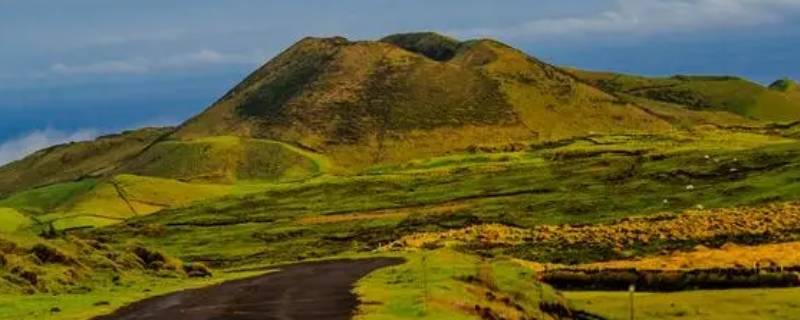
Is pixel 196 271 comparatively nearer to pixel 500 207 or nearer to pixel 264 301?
pixel 264 301

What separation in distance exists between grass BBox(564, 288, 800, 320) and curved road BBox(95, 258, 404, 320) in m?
14.6

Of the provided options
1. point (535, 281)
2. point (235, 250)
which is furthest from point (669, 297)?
point (235, 250)

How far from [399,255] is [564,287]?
1610 cm

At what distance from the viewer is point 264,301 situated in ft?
172

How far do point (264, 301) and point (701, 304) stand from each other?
25612 millimetres

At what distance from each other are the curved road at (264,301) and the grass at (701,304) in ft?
48.0

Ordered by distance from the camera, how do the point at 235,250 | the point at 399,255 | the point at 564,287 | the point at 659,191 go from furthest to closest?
the point at 659,191 → the point at 235,250 → the point at 399,255 → the point at 564,287

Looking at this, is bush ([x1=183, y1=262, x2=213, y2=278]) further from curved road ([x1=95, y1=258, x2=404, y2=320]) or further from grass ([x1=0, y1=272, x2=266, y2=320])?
curved road ([x1=95, y1=258, x2=404, y2=320])

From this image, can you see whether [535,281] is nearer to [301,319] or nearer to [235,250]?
[301,319]

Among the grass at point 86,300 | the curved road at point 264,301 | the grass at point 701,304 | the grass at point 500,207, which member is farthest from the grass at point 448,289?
the grass at point 500,207

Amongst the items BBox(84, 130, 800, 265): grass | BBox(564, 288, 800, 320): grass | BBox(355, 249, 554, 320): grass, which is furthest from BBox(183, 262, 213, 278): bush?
BBox(84, 130, 800, 265): grass

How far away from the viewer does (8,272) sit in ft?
208

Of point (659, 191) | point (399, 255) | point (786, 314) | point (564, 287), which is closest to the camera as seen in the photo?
point (786, 314)

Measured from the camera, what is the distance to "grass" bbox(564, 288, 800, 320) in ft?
189
